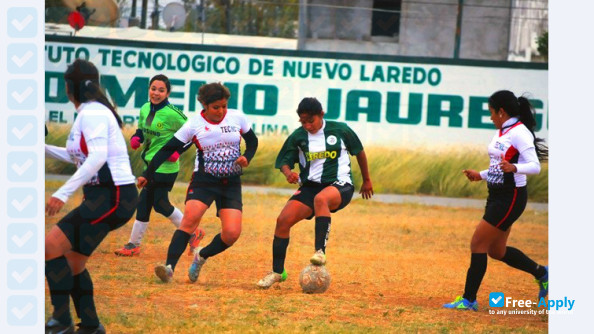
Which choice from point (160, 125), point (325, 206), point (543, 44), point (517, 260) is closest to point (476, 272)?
point (517, 260)

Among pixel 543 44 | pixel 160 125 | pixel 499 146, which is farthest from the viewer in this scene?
pixel 543 44

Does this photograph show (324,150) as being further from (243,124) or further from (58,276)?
(58,276)

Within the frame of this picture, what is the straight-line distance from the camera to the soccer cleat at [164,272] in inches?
330

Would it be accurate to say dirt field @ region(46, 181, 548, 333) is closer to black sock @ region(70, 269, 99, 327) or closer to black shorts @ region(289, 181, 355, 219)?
black sock @ region(70, 269, 99, 327)

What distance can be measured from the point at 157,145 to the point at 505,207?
3.91 meters

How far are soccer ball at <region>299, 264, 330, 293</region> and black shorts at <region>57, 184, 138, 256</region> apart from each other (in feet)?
8.00

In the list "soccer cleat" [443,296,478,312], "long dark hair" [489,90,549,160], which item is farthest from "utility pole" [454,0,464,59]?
"soccer cleat" [443,296,478,312]

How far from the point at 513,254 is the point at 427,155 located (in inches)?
403

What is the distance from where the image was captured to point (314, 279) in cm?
835

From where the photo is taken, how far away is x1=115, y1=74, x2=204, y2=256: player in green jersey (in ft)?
33.0

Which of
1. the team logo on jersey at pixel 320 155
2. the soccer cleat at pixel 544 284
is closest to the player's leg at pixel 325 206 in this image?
the team logo on jersey at pixel 320 155

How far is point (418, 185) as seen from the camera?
18.2m

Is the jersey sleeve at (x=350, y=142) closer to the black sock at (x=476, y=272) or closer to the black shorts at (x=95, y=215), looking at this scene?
the black sock at (x=476, y=272)

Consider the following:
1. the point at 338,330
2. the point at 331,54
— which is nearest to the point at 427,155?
the point at 331,54
